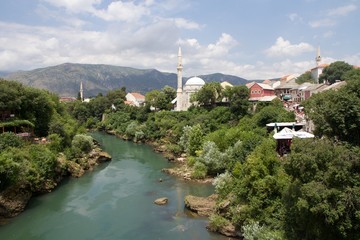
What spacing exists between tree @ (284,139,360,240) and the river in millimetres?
7727

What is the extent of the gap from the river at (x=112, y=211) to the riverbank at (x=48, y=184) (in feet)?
1.96

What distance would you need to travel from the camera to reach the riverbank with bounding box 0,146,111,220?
23605 mm

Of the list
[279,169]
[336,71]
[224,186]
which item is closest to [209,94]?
[336,71]

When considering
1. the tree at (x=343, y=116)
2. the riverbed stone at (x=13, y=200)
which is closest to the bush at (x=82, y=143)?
the riverbed stone at (x=13, y=200)

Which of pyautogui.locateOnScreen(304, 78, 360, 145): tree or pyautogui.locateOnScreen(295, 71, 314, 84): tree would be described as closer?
pyautogui.locateOnScreen(304, 78, 360, 145): tree

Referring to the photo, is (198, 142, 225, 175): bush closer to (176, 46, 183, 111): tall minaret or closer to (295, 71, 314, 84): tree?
(176, 46, 183, 111): tall minaret

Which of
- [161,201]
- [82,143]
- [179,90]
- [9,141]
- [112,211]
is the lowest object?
[112,211]

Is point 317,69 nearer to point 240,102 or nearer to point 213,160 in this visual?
point 240,102

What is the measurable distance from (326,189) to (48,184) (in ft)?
77.5

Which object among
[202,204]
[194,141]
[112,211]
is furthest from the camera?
[194,141]

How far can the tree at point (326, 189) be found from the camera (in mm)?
12711

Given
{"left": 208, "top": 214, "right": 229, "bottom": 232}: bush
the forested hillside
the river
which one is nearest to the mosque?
the forested hillside

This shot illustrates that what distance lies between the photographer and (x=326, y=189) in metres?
13.0

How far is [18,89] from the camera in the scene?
36.2 m
